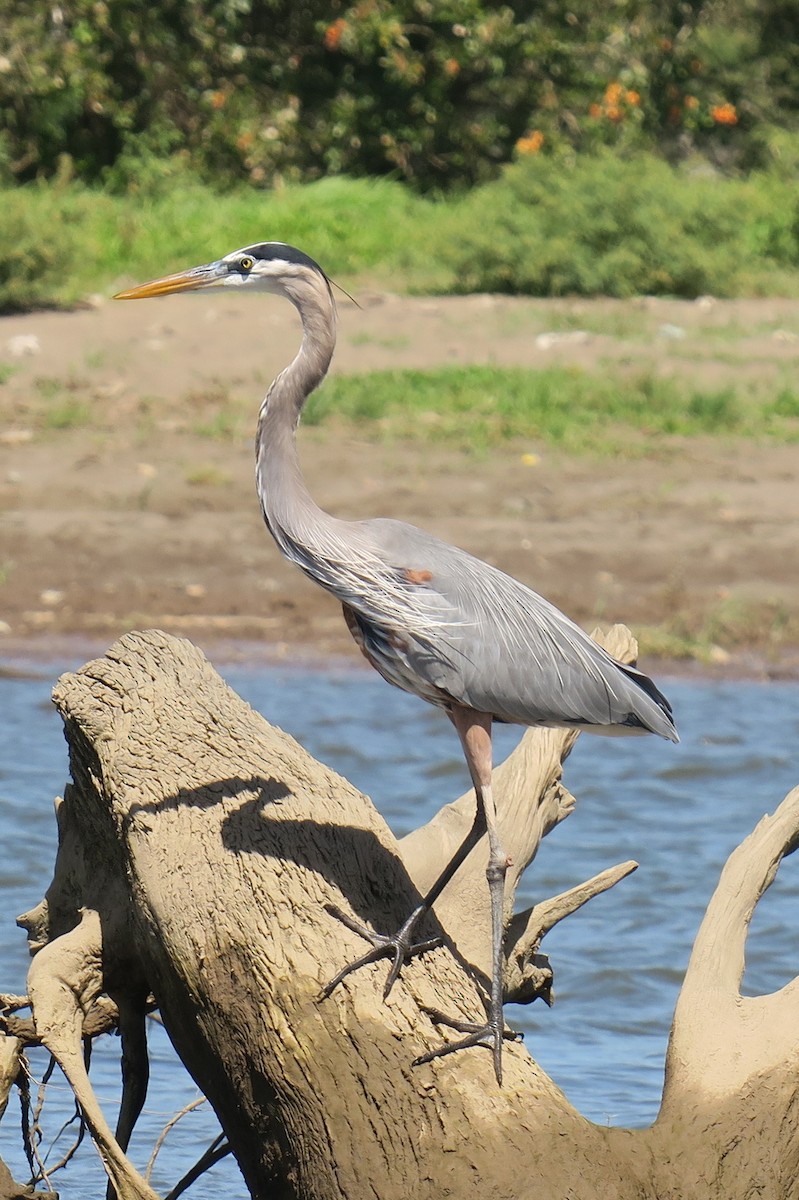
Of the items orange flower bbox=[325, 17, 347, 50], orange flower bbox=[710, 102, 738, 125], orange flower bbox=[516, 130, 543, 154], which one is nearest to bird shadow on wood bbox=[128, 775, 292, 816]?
orange flower bbox=[516, 130, 543, 154]

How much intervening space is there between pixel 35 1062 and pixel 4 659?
3.41 meters

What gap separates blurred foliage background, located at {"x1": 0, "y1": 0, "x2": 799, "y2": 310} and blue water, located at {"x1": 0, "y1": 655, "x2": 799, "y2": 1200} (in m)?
5.34

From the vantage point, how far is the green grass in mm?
10547

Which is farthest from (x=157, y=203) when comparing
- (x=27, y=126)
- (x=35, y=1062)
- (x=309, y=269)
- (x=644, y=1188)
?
(x=644, y=1188)

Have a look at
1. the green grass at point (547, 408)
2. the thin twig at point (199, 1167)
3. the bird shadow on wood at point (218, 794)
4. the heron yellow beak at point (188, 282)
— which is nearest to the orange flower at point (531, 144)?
the green grass at point (547, 408)

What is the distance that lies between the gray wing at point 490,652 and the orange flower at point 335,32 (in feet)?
44.8

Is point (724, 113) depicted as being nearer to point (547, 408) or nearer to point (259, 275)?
point (547, 408)

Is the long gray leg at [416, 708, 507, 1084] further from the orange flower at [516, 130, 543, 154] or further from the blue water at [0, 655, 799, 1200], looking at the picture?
the orange flower at [516, 130, 543, 154]

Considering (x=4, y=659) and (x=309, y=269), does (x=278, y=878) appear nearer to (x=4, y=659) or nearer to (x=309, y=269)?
(x=309, y=269)

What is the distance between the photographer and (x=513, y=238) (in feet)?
43.4

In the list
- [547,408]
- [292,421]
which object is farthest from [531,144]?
[292,421]

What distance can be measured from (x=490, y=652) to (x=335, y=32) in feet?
45.6

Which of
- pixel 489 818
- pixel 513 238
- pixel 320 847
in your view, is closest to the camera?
pixel 320 847

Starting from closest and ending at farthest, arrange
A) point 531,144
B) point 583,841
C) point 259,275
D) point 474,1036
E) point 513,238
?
1. point 474,1036
2. point 259,275
3. point 583,841
4. point 513,238
5. point 531,144
